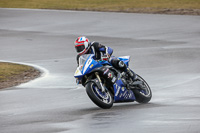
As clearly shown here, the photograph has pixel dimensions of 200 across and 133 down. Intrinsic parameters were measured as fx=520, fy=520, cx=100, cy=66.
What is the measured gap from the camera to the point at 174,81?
14203 mm

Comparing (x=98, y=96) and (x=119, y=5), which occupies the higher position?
(x=119, y=5)

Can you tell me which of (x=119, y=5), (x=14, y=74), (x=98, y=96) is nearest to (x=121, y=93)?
(x=98, y=96)

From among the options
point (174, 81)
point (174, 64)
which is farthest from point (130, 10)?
point (174, 81)

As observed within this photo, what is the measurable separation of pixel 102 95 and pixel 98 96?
9 cm

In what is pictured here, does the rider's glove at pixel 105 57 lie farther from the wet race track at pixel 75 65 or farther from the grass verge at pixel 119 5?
the grass verge at pixel 119 5

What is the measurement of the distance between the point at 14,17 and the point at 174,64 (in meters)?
17.6

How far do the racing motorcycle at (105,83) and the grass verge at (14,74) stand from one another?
17.0 feet

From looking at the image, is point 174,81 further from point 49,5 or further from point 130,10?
point 49,5

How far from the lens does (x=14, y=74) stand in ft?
56.4

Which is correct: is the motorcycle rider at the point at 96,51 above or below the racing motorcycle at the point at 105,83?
above

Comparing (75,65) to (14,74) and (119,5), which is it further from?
(119,5)

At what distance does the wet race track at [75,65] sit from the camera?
28.8 feet

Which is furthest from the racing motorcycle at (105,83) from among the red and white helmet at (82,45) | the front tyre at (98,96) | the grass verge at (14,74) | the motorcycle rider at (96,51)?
the grass verge at (14,74)

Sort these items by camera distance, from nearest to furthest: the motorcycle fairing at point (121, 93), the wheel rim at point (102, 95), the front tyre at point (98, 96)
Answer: the front tyre at point (98, 96) → the wheel rim at point (102, 95) → the motorcycle fairing at point (121, 93)
